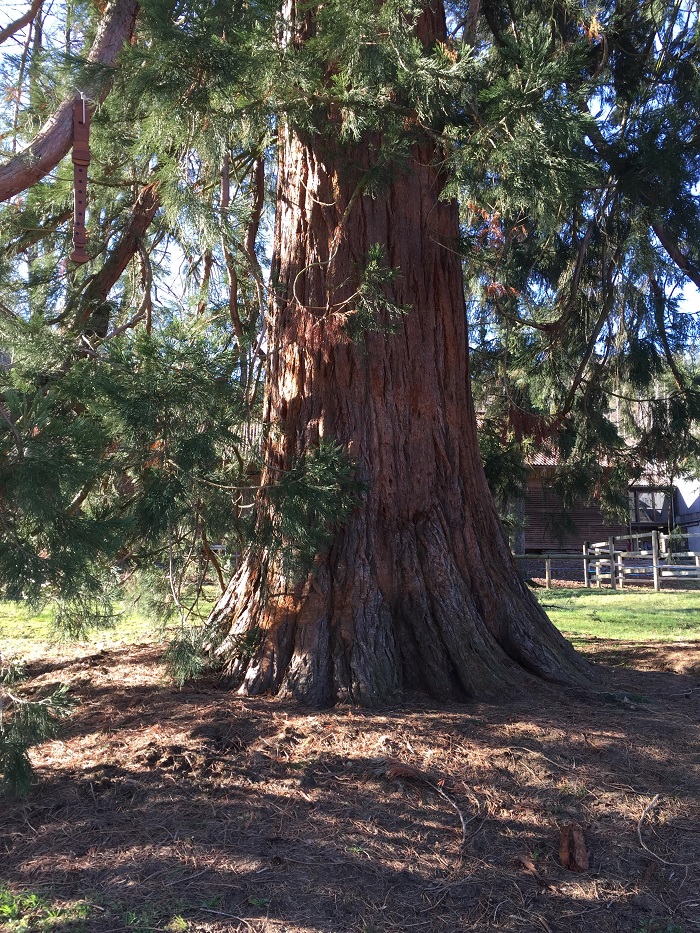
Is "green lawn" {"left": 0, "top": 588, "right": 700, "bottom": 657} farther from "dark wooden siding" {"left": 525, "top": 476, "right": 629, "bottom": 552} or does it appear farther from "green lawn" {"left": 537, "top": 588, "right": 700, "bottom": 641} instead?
"dark wooden siding" {"left": 525, "top": 476, "right": 629, "bottom": 552}

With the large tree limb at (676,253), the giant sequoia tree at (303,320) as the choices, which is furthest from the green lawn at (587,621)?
the large tree limb at (676,253)

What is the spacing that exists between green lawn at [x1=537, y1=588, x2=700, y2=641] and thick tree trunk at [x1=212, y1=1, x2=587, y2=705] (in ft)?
12.6

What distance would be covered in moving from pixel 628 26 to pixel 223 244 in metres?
4.51

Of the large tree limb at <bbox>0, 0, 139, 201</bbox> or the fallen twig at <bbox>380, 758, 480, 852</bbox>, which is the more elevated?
the large tree limb at <bbox>0, 0, 139, 201</bbox>

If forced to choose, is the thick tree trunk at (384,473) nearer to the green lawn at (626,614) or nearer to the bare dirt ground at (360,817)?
the bare dirt ground at (360,817)

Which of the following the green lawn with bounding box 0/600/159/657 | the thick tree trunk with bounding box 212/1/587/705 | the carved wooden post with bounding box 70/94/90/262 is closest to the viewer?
the carved wooden post with bounding box 70/94/90/262

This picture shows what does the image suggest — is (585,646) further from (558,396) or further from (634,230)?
(634,230)

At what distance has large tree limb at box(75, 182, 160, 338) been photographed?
19.1 feet

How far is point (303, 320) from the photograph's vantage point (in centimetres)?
534

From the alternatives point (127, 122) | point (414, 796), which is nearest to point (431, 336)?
point (127, 122)

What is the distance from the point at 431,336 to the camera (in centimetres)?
544

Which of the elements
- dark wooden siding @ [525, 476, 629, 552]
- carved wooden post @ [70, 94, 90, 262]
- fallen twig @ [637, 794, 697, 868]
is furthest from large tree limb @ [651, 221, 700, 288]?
dark wooden siding @ [525, 476, 629, 552]

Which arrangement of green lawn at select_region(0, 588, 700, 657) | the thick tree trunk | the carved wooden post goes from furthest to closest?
green lawn at select_region(0, 588, 700, 657)
the thick tree trunk
the carved wooden post

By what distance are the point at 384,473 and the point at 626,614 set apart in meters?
7.48
